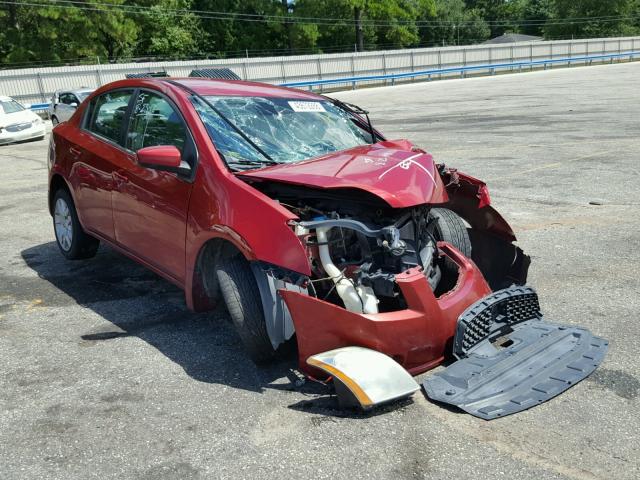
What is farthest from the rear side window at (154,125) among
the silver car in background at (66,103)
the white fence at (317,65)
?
the white fence at (317,65)

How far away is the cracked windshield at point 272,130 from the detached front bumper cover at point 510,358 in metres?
1.62

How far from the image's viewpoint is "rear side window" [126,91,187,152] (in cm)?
448

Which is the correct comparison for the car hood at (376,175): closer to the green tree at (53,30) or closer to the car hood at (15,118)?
the car hood at (15,118)

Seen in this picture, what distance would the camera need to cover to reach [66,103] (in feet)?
70.3

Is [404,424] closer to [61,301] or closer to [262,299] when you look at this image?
[262,299]

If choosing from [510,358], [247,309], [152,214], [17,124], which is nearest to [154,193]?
[152,214]

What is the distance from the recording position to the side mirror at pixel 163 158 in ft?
13.4

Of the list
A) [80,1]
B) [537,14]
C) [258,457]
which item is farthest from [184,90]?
[537,14]

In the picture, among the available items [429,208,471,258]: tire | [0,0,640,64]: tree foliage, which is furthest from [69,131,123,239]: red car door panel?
[0,0,640,64]: tree foliage

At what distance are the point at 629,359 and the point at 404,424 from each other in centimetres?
154

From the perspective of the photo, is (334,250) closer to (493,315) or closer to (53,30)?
(493,315)

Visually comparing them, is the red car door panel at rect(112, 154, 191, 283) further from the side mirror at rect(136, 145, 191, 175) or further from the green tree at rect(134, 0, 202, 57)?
the green tree at rect(134, 0, 202, 57)

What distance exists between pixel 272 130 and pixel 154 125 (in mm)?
915

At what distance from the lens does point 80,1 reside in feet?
137
